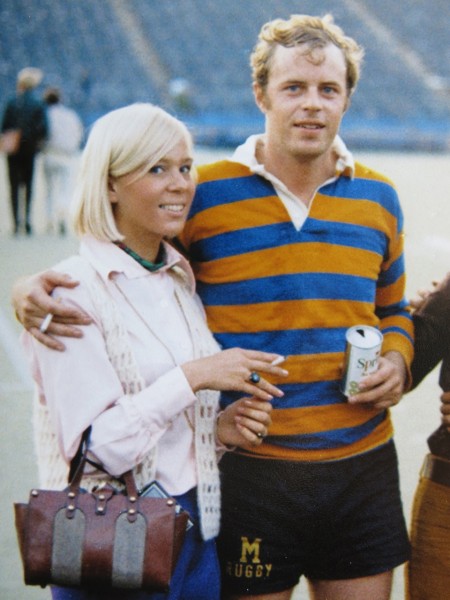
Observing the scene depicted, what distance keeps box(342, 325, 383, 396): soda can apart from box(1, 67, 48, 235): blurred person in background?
885 cm

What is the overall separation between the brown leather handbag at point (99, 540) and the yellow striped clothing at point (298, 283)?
494 millimetres

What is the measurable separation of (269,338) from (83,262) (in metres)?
0.52

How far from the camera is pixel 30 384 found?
5504mm

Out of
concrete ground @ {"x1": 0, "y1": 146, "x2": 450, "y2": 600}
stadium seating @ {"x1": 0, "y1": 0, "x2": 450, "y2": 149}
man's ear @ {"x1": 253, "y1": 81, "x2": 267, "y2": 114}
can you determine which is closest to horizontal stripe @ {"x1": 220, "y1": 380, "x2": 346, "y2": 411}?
man's ear @ {"x1": 253, "y1": 81, "x2": 267, "y2": 114}

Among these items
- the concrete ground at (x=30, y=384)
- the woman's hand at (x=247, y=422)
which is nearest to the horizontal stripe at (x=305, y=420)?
the woman's hand at (x=247, y=422)

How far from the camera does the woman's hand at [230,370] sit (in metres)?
1.88

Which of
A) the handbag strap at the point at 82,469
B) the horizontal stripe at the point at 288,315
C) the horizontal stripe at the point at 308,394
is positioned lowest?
the handbag strap at the point at 82,469

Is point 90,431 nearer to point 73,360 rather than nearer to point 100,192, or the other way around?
point 73,360

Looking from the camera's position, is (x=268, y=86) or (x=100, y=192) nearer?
(x=100, y=192)

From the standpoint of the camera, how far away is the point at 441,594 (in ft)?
7.39

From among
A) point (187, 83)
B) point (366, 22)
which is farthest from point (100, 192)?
point (366, 22)

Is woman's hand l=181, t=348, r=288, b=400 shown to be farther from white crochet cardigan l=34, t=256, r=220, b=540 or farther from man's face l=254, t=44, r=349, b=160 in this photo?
man's face l=254, t=44, r=349, b=160

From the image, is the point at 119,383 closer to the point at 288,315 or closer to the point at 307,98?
the point at 288,315

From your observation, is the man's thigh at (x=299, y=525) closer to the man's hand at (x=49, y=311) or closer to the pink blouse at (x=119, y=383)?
the pink blouse at (x=119, y=383)
